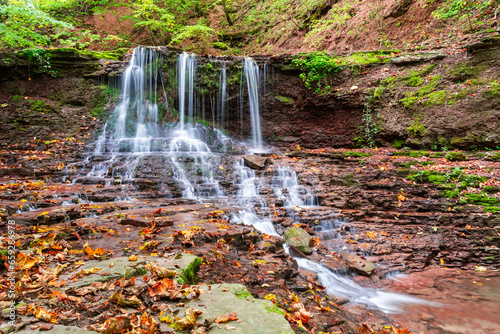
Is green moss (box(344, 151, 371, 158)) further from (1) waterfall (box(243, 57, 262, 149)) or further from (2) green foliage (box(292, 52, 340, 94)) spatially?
(1) waterfall (box(243, 57, 262, 149))

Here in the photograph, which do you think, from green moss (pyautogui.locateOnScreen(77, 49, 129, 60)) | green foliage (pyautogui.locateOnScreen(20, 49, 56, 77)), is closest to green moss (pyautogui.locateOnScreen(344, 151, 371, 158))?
green moss (pyautogui.locateOnScreen(77, 49, 129, 60))

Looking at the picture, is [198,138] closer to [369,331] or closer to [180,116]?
[180,116]

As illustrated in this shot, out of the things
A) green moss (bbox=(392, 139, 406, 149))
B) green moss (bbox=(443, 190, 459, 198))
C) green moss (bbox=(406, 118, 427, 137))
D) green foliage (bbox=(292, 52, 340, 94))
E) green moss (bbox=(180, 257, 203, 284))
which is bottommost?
green moss (bbox=(180, 257, 203, 284))

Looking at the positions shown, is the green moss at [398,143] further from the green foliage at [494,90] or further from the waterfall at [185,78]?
the waterfall at [185,78]

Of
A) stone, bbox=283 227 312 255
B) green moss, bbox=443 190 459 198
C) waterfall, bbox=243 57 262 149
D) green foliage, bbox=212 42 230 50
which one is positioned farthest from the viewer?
green foliage, bbox=212 42 230 50

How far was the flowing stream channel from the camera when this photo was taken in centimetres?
600

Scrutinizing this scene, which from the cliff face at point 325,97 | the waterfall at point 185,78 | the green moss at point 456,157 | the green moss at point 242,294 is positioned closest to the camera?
the green moss at point 242,294

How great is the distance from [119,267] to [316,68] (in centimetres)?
1237

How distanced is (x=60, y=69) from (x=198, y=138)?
7.22 meters

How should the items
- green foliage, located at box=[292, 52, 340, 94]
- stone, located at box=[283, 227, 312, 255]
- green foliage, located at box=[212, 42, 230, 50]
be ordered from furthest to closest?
green foliage, located at box=[212, 42, 230, 50]
green foliage, located at box=[292, 52, 340, 94]
stone, located at box=[283, 227, 312, 255]

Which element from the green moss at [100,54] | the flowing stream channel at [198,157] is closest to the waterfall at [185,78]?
the flowing stream channel at [198,157]

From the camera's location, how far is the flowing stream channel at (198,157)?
600 centimetres

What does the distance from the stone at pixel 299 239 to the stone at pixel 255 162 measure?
394 centimetres

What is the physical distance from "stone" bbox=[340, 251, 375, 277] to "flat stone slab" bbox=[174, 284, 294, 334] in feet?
10.7
